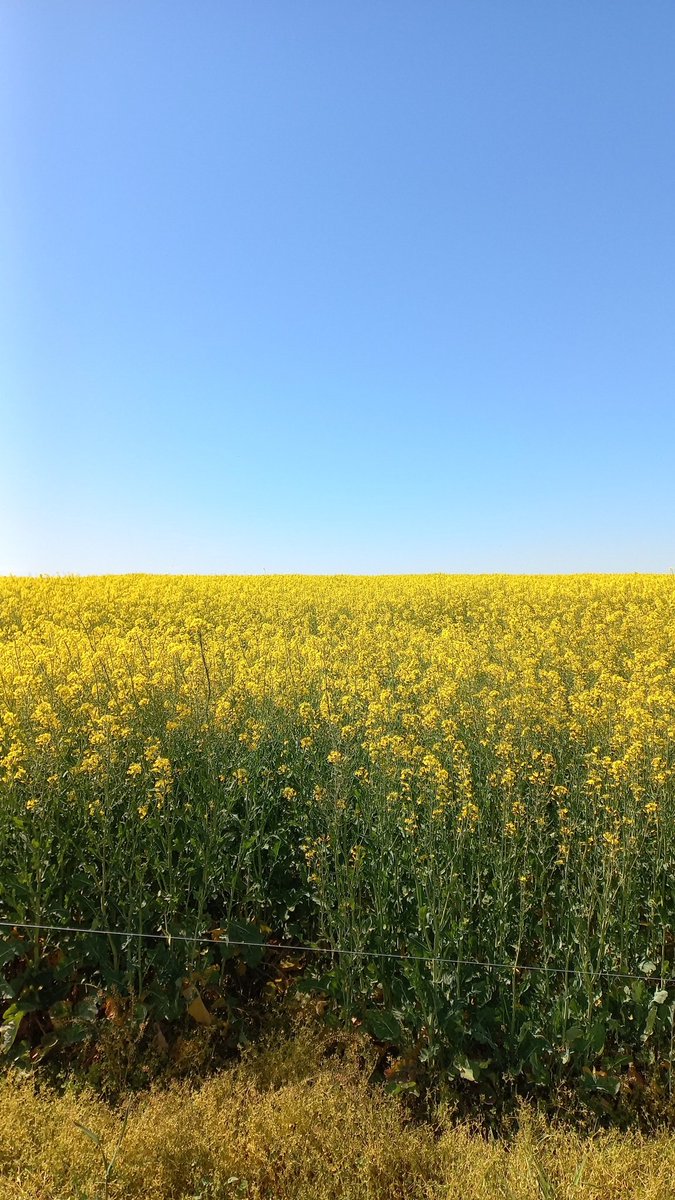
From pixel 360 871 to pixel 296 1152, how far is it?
4.23 ft

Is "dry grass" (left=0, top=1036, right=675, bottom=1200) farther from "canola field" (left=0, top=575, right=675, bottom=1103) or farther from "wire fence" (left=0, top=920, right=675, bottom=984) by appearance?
"wire fence" (left=0, top=920, right=675, bottom=984)

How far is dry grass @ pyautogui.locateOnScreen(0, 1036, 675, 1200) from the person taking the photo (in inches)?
90.8

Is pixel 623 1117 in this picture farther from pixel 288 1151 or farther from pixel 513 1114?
pixel 288 1151

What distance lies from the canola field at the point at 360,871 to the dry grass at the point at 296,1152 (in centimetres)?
26

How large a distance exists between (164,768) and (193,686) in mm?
1584

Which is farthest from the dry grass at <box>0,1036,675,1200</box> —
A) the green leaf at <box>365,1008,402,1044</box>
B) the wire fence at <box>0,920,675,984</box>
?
the wire fence at <box>0,920,675,984</box>

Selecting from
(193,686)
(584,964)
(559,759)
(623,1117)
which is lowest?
(623,1117)

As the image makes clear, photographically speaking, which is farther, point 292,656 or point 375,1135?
point 292,656

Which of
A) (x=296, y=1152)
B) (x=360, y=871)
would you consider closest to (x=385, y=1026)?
(x=296, y=1152)

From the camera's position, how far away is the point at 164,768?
376cm

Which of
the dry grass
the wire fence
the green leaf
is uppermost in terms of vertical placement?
the wire fence

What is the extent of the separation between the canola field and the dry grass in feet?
0.85

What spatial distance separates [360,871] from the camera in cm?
357

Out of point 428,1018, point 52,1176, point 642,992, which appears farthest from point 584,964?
point 52,1176
